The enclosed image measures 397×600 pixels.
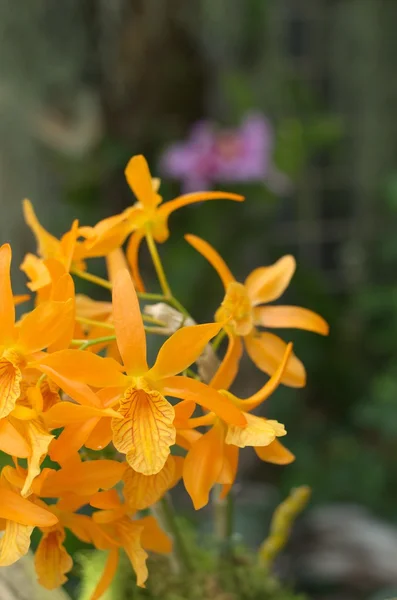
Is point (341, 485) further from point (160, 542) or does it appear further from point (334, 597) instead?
point (160, 542)

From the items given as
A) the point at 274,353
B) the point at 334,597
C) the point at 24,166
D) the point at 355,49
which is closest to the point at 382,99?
the point at 355,49

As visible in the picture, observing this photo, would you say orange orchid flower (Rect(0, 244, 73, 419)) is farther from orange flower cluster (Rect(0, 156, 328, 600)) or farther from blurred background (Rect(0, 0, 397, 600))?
blurred background (Rect(0, 0, 397, 600))

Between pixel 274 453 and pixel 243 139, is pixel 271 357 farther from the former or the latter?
pixel 243 139

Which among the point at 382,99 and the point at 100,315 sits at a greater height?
the point at 100,315

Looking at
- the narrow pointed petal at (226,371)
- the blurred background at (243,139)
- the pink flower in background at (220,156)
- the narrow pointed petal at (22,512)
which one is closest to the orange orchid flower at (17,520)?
the narrow pointed petal at (22,512)

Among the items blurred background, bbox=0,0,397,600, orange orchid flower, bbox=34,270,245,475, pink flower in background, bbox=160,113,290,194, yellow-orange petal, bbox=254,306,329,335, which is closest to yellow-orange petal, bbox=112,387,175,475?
orange orchid flower, bbox=34,270,245,475

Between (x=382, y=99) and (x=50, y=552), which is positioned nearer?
(x=50, y=552)

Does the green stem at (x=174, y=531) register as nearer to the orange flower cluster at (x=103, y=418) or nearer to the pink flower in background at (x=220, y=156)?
the orange flower cluster at (x=103, y=418)

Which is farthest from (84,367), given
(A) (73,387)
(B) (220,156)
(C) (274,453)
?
(B) (220,156)
